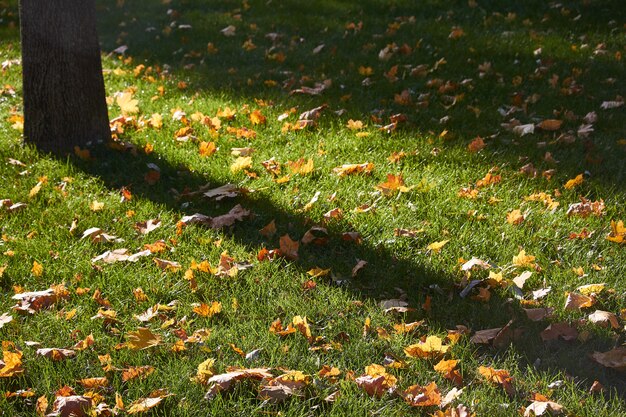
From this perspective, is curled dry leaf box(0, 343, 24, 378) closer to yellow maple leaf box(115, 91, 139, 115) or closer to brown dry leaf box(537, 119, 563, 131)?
yellow maple leaf box(115, 91, 139, 115)

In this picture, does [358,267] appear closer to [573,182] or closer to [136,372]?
[136,372]

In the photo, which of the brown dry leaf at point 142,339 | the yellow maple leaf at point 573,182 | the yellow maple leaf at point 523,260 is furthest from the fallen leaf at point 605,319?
the brown dry leaf at point 142,339

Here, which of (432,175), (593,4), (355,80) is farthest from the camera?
(593,4)

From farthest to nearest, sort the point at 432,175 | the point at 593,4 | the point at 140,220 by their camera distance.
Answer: the point at 593,4
the point at 432,175
the point at 140,220

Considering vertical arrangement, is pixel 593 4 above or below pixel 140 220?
above

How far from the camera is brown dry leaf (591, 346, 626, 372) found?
282cm

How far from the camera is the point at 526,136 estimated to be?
5.11 metres

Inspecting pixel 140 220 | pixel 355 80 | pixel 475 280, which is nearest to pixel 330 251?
pixel 475 280

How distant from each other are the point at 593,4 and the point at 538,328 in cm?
631

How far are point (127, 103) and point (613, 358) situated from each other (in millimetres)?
4443

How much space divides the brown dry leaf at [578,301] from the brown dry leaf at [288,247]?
130cm

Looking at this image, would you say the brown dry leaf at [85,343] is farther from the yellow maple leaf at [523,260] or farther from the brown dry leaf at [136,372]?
the yellow maple leaf at [523,260]

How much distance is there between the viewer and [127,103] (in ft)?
19.8

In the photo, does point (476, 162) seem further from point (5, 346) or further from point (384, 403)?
point (5, 346)
